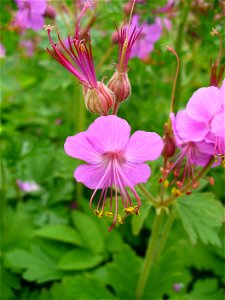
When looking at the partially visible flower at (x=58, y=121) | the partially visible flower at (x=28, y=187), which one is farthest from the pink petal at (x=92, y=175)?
the partially visible flower at (x=58, y=121)

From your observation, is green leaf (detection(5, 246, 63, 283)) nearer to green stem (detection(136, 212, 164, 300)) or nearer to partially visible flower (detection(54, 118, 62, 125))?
green stem (detection(136, 212, 164, 300))

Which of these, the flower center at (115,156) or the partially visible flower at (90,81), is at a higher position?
the partially visible flower at (90,81)

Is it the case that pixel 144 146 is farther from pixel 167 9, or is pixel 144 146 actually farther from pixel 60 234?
pixel 167 9

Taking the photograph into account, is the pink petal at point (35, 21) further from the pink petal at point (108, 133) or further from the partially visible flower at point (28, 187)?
the pink petal at point (108, 133)

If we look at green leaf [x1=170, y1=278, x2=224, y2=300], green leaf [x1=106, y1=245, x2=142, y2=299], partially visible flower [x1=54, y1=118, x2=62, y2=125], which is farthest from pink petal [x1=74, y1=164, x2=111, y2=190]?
partially visible flower [x1=54, y1=118, x2=62, y2=125]

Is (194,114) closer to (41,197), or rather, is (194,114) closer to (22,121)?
(41,197)

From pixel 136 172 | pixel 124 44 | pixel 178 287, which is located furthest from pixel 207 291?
pixel 124 44

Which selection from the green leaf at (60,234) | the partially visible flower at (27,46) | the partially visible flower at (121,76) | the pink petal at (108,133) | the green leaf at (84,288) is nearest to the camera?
the pink petal at (108,133)
